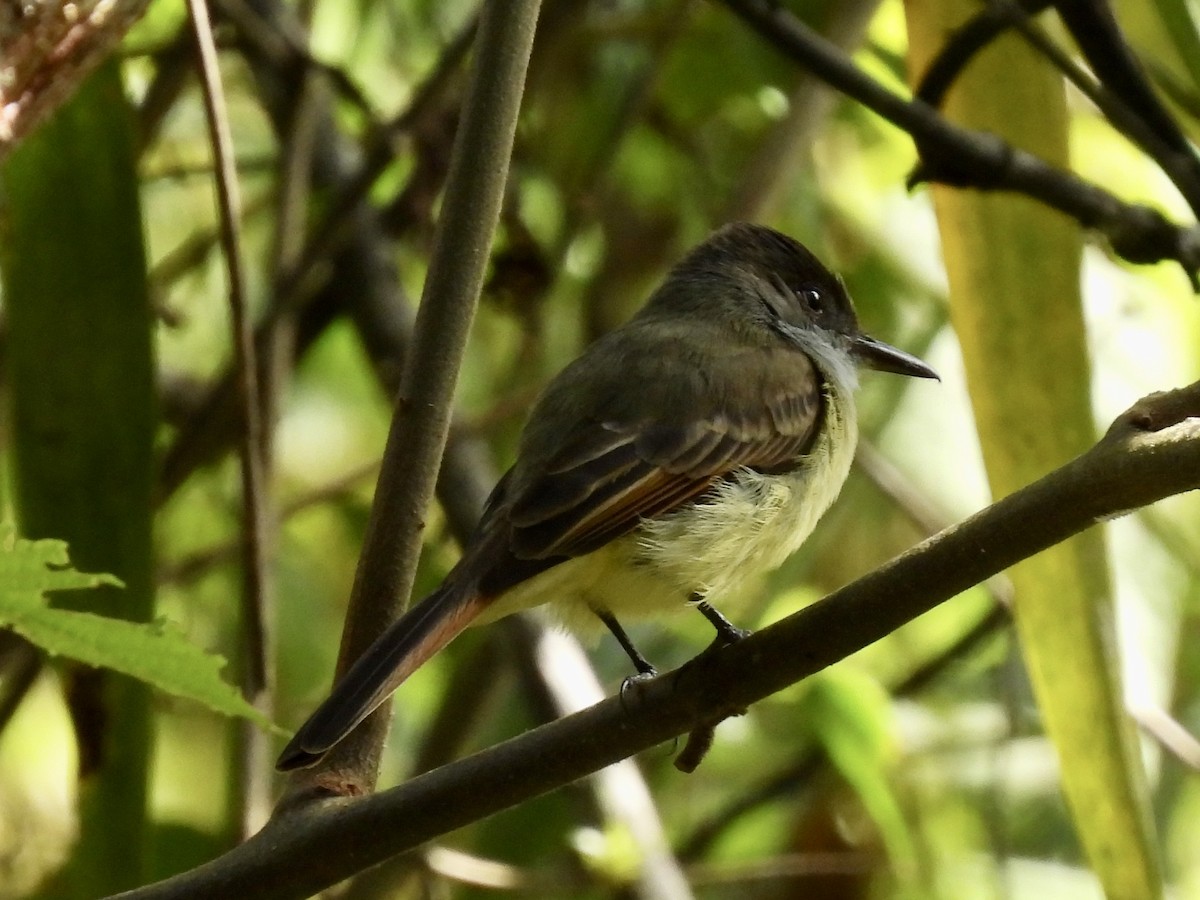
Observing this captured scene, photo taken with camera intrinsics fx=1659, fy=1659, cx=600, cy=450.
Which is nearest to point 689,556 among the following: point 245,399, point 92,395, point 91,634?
point 245,399

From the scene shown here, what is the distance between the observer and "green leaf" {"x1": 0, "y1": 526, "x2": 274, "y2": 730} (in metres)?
1.44

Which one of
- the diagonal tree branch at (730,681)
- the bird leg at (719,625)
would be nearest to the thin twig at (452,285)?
the diagonal tree branch at (730,681)

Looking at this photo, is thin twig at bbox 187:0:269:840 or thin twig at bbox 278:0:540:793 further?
thin twig at bbox 187:0:269:840

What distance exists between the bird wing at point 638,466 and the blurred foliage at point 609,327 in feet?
1.57

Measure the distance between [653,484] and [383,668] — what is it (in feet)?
2.30

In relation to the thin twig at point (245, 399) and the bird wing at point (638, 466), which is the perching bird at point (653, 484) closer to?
the bird wing at point (638, 466)

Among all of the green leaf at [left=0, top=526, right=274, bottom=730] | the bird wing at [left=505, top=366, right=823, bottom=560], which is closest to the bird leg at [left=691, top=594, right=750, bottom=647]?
the bird wing at [left=505, top=366, right=823, bottom=560]

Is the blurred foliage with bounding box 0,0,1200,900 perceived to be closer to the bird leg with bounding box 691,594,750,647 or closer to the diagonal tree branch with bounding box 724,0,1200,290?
the bird leg with bounding box 691,594,750,647

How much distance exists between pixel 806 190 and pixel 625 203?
0.62 metres

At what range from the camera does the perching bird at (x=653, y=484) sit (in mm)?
2230

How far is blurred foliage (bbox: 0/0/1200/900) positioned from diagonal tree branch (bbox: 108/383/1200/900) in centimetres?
121

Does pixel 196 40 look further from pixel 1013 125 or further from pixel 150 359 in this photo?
pixel 1013 125

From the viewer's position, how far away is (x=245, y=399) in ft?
7.96

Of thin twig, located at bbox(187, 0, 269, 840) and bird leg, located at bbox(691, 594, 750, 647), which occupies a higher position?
thin twig, located at bbox(187, 0, 269, 840)
